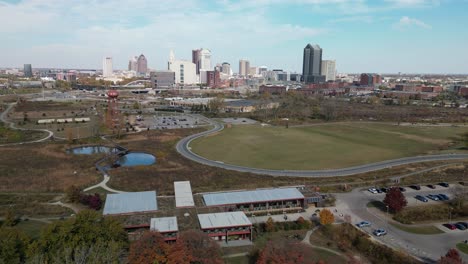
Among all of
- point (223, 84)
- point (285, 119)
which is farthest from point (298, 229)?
point (223, 84)

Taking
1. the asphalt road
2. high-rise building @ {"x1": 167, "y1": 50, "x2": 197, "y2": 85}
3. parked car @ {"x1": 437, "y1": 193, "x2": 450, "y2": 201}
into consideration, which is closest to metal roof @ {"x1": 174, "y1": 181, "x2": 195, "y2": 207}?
the asphalt road

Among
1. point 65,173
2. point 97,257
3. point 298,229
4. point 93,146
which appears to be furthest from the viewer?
point 93,146

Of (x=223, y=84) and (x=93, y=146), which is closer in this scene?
(x=93, y=146)

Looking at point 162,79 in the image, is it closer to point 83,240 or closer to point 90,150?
point 90,150

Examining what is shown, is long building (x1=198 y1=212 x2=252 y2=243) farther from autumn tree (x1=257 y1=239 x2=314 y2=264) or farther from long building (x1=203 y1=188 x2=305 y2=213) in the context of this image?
autumn tree (x1=257 y1=239 x2=314 y2=264)

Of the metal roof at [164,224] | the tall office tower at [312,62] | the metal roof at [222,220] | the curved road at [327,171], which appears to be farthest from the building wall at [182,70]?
the metal roof at [164,224]

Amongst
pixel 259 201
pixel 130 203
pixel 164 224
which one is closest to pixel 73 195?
pixel 130 203

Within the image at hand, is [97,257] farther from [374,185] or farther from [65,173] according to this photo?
[374,185]
